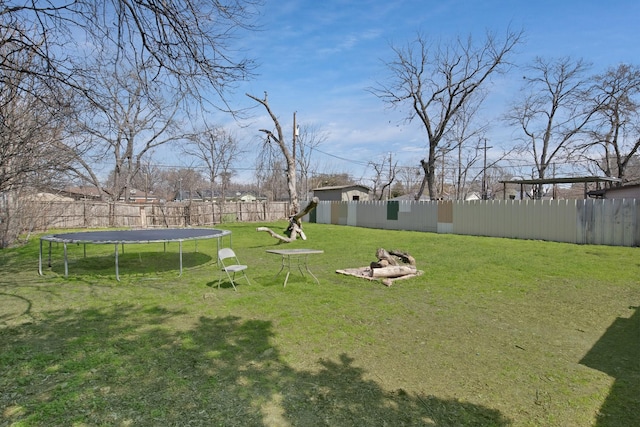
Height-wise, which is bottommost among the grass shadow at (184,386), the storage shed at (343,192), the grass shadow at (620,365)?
the grass shadow at (620,365)

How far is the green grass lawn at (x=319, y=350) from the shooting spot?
9.53 ft

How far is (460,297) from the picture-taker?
6645 millimetres

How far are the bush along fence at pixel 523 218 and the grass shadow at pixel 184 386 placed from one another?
12928 millimetres

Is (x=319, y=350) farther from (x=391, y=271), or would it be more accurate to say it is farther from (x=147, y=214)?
(x=147, y=214)

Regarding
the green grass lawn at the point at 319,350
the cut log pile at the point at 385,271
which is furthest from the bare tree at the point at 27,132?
the cut log pile at the point at 385,271

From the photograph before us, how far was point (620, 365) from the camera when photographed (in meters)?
3.84

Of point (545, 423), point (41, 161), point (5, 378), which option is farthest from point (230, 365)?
point (41, 161)

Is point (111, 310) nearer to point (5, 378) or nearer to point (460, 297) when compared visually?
point (5, 378)

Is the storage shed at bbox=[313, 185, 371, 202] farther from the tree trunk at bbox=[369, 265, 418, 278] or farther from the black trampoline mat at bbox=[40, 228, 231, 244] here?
the tree trunk at bbox=[369, 265, 418, 278]

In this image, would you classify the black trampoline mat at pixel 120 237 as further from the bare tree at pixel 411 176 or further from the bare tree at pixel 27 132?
the bare tree at pixel 411 176

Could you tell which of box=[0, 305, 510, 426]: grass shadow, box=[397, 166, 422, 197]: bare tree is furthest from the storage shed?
box=[0, 305, 510, 426]: grass shadow

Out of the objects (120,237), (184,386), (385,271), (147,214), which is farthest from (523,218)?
(147,214)

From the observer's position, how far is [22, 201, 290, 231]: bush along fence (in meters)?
20.4

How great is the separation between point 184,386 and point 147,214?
21.2m
